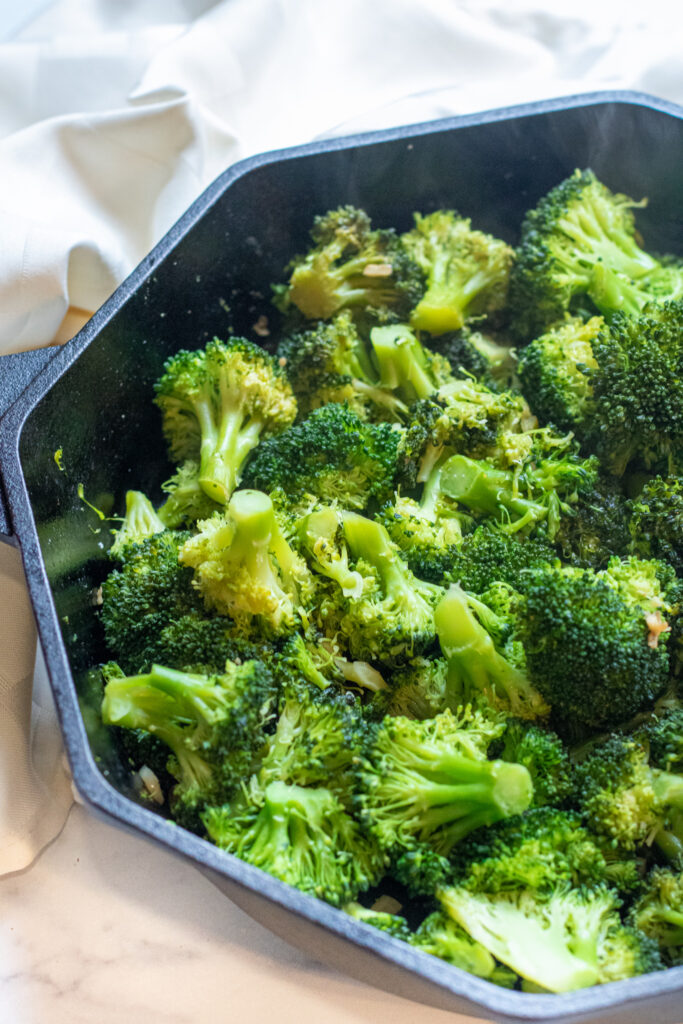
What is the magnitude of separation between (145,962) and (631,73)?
1.96 meters

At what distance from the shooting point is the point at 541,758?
3.61 feet

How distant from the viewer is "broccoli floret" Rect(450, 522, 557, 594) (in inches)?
48.9

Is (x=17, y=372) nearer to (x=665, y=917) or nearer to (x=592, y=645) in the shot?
(x=592, y=645)

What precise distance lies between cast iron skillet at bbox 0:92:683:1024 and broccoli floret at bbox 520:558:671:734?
1.09ft

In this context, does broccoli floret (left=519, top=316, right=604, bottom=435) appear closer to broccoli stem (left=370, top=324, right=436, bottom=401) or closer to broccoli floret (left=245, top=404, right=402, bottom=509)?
broccoli stem (left=370, top=324, right=436, bottom=401)

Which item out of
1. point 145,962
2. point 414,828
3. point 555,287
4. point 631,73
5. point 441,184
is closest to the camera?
point 414,828

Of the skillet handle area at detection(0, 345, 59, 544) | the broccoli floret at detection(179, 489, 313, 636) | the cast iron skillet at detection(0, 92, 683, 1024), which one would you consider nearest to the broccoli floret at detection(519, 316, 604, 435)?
the cast iron skillet at detection(0, 92, 683, 1024)

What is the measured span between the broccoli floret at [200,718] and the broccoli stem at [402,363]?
0.58 m

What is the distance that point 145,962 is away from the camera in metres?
1.30

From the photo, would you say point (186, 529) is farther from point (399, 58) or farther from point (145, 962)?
point (399, 58)

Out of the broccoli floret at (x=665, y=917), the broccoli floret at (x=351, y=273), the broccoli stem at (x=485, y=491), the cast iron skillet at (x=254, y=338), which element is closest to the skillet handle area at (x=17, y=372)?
the cast iron skillet at (x=254, y=338)

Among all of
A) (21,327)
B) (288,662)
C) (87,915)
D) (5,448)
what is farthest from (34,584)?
(21,327)

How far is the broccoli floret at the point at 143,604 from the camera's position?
1224mm

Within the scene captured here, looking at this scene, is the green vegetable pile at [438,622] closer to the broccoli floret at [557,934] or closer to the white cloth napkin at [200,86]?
the broccoli floret at [557,934]
